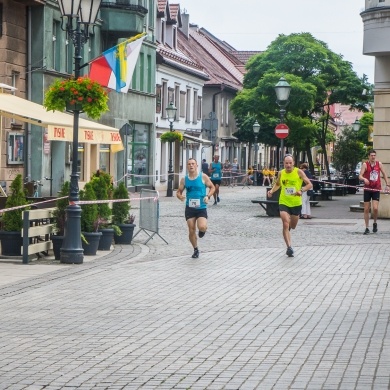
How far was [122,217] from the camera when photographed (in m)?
21.7

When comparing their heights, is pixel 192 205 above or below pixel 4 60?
below

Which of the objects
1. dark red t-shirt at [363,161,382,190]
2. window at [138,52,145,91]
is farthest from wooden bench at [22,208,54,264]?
window at [138,52,145,91]

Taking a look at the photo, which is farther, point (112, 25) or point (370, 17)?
point (112, 25)

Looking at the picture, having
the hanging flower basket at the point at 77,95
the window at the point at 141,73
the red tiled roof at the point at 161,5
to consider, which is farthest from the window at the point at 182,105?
the hanging flower basket at the point at 77,95

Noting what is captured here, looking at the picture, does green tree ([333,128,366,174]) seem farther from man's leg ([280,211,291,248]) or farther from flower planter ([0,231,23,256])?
flower planter ([0,231,23,256])

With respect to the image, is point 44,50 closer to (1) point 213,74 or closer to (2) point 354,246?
(2) point 354,246

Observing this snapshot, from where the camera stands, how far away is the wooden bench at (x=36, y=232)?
17.5m

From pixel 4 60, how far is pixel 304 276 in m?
21.3

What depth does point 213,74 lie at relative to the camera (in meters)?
77.9

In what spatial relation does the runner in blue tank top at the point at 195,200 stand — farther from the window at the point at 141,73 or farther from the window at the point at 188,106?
the window at the point at 188,106

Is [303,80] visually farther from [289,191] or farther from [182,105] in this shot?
[289,191]

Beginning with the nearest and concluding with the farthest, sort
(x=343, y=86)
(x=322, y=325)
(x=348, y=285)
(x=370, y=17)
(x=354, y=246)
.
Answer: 1. (x=322, y=325)
2. (x=348, y=285)
3. (x=354, y=246)
4. (x=370, y=17)
5. (x=343, y=86)

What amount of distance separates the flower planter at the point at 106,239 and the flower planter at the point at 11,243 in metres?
2.08

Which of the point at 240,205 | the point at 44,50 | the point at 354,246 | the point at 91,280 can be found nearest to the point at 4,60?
the point at 44,50
